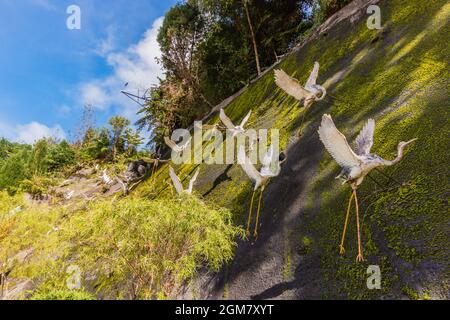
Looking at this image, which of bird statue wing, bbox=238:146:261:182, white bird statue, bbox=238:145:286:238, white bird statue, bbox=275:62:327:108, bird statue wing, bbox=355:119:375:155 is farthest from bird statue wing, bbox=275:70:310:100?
bird statue wing, bbox=355:119:375:155

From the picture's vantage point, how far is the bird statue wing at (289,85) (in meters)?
3.51

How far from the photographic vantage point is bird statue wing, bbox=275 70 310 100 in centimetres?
351

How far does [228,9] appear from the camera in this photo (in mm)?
11680

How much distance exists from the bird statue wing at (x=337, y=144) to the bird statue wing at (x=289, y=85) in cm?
136

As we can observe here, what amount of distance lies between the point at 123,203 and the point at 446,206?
2.84 metres

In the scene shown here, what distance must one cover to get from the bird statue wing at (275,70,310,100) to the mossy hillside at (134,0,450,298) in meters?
0.69

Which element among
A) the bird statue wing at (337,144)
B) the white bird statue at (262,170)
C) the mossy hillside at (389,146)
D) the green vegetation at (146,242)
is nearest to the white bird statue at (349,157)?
the bird statue wing at (337,144)

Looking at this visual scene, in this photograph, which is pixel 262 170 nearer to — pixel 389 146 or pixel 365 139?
pixel 365 139

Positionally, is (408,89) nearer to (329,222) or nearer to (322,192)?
(322,192)

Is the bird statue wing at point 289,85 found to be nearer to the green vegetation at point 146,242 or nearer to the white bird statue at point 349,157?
the white bird statue at point 349,157

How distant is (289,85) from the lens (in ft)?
12.0

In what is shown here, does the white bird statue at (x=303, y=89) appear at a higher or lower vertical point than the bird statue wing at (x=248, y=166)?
higher

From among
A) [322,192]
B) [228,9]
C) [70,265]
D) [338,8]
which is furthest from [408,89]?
[228,9]

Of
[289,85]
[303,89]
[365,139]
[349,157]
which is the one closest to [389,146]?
[365,139]
